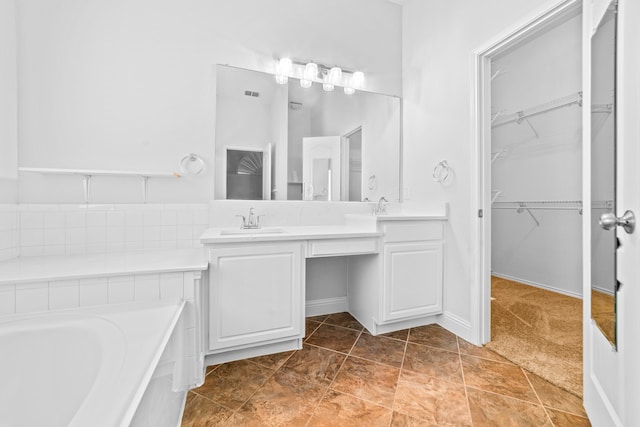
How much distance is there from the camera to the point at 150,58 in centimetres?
204

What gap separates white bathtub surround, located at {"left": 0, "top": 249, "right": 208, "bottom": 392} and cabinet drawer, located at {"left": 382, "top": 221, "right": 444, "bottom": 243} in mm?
1246

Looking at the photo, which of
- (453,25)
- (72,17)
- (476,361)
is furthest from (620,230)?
(72,17)

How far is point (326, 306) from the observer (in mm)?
2518

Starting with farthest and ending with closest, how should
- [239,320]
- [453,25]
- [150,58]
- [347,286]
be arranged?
[347,286], [453,25], [150,58], [239,320]

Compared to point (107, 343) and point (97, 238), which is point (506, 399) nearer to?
point (107, 343)

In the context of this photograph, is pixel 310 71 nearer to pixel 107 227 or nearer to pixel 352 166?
pixel 352 166

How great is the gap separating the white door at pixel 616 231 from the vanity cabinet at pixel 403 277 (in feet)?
3.09

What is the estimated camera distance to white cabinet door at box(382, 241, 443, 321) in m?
2.05

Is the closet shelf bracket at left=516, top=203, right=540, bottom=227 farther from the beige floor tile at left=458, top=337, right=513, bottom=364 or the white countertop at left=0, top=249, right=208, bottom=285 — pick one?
the white countertop at left=0, top=249, right=208, bottom=285

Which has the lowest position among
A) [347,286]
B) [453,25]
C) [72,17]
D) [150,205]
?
[347,286]

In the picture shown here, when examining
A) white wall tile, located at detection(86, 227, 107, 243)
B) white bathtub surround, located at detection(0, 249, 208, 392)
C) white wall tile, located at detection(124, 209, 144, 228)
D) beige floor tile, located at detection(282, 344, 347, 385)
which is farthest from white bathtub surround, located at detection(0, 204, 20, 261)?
beige floor tile, located at detection(282, 344, 347, 385)

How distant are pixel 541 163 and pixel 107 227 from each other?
4184 mm

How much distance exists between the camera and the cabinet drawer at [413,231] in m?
2.05

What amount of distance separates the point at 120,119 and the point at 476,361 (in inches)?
111
